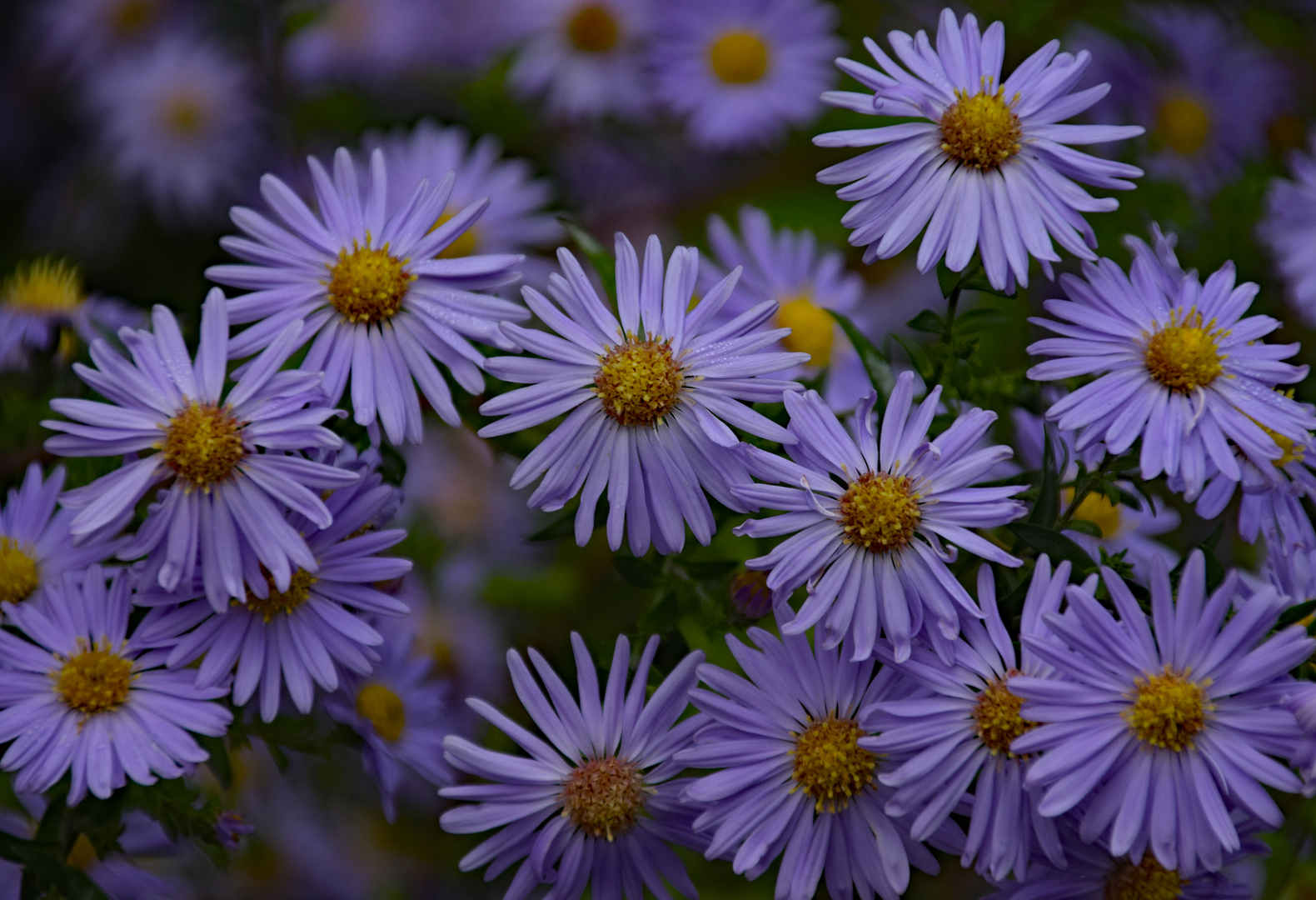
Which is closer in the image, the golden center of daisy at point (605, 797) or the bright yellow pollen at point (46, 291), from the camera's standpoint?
the golden center of daisy at point (605, 797)

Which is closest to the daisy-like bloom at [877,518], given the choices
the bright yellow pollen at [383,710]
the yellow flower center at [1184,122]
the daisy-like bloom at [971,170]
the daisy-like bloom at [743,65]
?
the daisy-like bloom at [971,170]

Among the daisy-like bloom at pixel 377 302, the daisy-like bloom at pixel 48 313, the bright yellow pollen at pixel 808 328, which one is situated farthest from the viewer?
the bright yellow pollen at pixel 808 328

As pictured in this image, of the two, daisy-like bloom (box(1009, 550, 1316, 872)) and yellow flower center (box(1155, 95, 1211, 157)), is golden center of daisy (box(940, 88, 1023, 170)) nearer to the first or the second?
daisy-like bloom (box(1009, 550, 1316, 872))

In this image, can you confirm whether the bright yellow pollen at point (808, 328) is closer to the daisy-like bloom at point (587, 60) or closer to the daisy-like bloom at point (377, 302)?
the daisy-like bloom at point (377, 302)

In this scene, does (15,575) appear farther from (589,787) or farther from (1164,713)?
(1164,713)

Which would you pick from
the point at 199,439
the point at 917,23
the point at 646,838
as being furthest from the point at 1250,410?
the point at 917,23

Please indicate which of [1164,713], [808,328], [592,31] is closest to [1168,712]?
[1164,713]

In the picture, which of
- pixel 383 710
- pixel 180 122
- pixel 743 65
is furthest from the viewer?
pixel 180 122

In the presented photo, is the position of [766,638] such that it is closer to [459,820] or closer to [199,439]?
[459,820]
